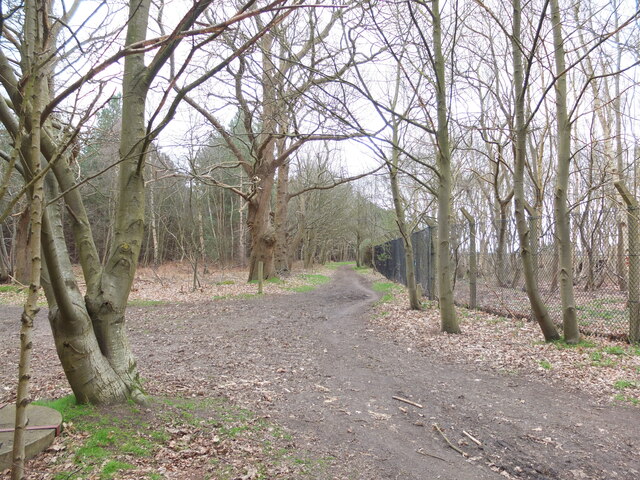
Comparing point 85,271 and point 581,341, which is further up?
point 85,271

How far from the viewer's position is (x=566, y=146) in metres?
6.45

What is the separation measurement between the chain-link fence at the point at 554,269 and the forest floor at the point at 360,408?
1207mm

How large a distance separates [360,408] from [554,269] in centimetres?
698

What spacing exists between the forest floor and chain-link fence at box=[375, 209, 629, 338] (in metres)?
1.21

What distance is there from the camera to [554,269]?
30.0ft

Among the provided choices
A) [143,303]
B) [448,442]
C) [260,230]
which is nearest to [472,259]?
[448,442]

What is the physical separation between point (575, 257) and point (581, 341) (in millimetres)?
3871

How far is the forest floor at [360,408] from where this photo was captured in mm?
2982

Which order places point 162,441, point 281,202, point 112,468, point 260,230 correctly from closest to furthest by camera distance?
point 112,468
point 162,441
point 260,230
point 281,202

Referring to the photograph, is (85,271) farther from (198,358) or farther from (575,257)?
(575,257)

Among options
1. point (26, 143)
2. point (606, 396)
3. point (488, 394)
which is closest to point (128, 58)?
point (26, 143)

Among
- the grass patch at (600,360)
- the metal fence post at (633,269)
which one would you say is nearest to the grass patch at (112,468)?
the grass patch at (600,360)

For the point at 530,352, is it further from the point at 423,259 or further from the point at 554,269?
the point at 423,259

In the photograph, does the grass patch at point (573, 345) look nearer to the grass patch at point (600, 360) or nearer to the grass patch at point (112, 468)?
the grass patch at point (600, 360)
